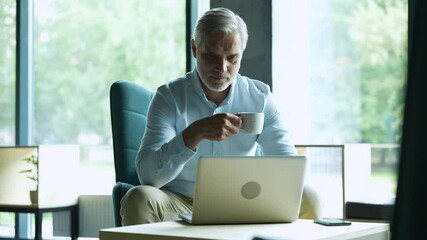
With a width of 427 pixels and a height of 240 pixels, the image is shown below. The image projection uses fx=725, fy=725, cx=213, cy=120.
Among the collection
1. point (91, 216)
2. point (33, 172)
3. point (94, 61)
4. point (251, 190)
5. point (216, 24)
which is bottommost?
point (91, 216)

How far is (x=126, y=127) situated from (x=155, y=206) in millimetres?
807

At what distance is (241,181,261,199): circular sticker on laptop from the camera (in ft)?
6.31

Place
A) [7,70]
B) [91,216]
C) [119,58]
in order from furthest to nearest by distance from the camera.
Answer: [7,70]
[119,58]
[91,216]

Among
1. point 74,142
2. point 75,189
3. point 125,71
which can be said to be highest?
point 125,71

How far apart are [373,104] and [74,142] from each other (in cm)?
219

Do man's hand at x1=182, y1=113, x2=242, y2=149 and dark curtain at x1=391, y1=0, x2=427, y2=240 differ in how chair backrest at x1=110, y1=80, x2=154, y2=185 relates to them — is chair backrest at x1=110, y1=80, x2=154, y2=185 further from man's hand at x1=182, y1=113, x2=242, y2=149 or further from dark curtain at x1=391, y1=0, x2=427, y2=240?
dark curtain at x1=391, y1=0, x2=427, y2=240

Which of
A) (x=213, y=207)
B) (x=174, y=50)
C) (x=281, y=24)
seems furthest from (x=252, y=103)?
(x=174, y=50)

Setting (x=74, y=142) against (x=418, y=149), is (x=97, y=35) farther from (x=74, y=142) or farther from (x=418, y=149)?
(x=418, y=149)

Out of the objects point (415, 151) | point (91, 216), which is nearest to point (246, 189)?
point (415, 151)

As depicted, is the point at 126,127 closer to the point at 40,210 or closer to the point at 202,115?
the point at 202,115

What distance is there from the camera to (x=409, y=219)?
381 mm

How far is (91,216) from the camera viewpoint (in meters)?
4.93

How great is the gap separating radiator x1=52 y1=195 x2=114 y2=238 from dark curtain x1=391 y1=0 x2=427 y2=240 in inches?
182

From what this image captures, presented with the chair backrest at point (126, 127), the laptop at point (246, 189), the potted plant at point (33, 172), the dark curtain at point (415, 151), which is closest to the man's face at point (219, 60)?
the chair backrest at point (126, 127)
